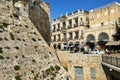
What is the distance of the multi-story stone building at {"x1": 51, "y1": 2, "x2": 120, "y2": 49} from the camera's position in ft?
120

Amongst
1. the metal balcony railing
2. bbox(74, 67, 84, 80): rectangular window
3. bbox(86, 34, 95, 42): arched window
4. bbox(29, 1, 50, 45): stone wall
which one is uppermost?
bbox(29, 1, 50, 45): stone wall

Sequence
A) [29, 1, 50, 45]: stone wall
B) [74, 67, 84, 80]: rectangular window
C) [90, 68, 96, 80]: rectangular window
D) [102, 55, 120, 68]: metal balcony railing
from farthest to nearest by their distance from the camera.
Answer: [74, 67, 84, 80]: rectangular window < [29, 1, 50, 45]: stone wall < [90, 68, 96, 80]: rectangular window < [102, 55, 120, 68]: metal balcony railing

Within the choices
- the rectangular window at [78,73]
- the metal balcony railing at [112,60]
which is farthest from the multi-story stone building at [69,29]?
the metal balcony railing at [112,60]

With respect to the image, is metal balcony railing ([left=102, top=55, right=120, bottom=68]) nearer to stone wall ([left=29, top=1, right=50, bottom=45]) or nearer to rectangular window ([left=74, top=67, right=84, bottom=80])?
rectangular window ([left=74, top=67, right=84, bottom=80])

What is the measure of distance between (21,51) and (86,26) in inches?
1150

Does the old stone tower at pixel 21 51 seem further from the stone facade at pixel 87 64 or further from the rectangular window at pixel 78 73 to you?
the rectangular window at pixel 78 73

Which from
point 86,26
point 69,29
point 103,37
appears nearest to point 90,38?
point 103,37

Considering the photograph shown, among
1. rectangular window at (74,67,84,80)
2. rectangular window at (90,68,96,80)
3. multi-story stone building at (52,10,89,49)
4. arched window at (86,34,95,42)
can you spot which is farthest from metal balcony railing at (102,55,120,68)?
multi-story stone building at (52,10,89,49)

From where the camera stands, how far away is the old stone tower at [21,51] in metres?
13.7

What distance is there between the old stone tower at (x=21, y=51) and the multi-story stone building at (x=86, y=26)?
2035 cm

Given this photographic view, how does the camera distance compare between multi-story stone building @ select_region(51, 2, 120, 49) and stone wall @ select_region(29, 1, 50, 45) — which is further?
multi-story stone building @ select_region(51, 2, 120, 49)

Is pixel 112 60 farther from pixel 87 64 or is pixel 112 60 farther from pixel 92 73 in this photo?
pixel 87 64

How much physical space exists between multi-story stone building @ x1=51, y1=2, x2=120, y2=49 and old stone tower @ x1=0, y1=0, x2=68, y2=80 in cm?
2035

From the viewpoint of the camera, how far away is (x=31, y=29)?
59.3ft
